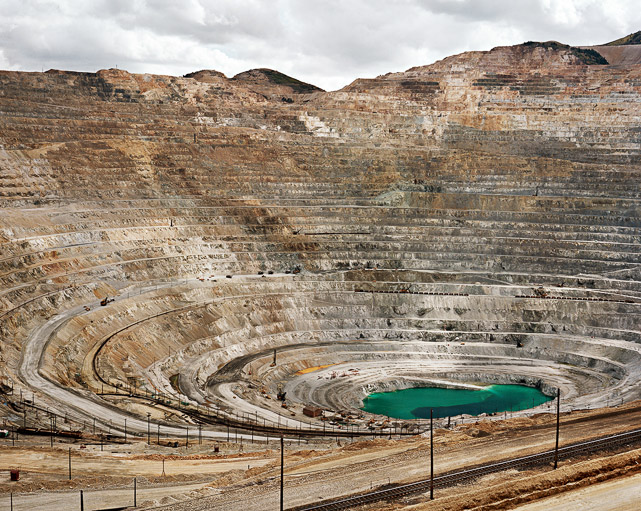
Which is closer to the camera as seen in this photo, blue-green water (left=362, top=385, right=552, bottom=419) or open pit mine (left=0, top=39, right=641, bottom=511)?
open pit mine (left=0, top=39, right=641, bottom=511)

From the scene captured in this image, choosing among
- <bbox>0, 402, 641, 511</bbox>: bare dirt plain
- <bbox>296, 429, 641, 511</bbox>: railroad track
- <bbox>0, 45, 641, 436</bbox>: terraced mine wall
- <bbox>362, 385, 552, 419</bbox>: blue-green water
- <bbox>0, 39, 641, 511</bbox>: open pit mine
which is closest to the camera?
<bbox>296, 429, 641, 511</bbox>: railroad track

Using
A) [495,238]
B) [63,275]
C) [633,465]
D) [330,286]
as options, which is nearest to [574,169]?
[495,238]

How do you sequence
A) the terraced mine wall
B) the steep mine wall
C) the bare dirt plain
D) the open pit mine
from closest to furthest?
the bare dirt plain
the open pit mine
the terraced mine wall
the steep mine wall

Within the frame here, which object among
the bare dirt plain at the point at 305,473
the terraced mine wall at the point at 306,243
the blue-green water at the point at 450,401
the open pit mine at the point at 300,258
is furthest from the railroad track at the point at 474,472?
the blue-green water at the point at 450,401

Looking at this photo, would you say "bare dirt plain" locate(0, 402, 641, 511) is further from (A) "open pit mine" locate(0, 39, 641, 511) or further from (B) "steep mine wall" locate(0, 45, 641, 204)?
(B) "steep mine wall" locate(0, 45, 641, 204)

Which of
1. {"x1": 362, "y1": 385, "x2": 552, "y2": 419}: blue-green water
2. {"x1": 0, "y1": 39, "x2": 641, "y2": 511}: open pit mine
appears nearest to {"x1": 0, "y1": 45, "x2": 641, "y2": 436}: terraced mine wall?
{"x1": 0, "y1": 39, "x2": 641, "y2": 511}: open pit mine

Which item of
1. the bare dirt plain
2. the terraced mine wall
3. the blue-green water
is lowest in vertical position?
the blue-green water

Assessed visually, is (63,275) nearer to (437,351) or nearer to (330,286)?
(330,286)
